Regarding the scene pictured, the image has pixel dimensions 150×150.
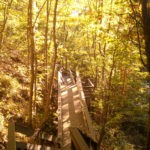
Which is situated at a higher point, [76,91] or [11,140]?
[11,140]

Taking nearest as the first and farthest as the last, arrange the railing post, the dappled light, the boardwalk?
the railing post
the dappled light
the boardwalk

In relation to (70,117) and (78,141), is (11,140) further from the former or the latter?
(70,117)

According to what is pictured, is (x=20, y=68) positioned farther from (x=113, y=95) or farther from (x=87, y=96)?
(x=113, y=95)

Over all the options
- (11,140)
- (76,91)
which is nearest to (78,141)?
(11,140)

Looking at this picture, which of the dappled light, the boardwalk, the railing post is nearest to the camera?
the railing post

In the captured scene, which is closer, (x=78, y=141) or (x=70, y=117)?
(x=78, y=141)

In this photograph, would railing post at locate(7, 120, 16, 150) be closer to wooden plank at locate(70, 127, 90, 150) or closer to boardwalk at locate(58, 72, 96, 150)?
wooden plank at locate(70, 127, 90, 150)

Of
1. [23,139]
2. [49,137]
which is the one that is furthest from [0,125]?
[49,137]

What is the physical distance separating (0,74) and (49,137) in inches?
194

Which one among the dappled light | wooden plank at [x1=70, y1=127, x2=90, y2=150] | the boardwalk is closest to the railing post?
the dappled light

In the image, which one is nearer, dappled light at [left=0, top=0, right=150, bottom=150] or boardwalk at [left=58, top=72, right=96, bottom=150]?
dappled light at [left=0, top=0, right=150, bottom=150]

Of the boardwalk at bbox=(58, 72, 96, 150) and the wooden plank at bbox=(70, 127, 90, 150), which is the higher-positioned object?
the wooden plank at bbox=(70, 127, 90, 150)

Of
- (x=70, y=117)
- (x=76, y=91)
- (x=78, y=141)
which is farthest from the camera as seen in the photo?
(x=76, y=91)

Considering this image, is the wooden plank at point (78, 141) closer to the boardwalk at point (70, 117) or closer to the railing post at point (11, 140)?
the railing post at point (11, 140)
